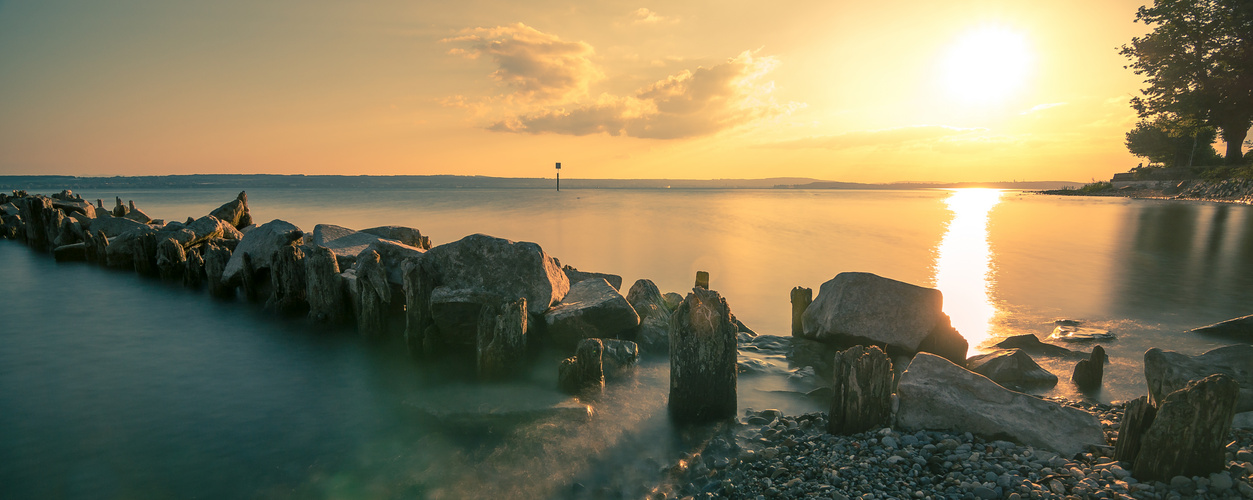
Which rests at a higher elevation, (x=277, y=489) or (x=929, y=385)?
(x=929, y=385)

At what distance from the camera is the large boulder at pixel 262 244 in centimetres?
1318

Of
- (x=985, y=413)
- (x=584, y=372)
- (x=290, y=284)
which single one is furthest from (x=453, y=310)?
(x=985, y=413)

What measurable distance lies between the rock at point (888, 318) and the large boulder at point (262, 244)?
12.5 meters

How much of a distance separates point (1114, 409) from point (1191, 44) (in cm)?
5691

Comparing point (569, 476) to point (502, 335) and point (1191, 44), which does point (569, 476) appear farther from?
point (1191, 44)

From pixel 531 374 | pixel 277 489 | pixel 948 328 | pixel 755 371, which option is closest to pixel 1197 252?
pixel 948 328

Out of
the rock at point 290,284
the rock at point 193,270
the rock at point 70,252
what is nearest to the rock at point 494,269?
the rock at point 290,284

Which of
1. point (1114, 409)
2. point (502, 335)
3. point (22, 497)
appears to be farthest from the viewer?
point (502, 335)

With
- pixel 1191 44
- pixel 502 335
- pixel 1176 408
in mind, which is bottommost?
pixel 502 335

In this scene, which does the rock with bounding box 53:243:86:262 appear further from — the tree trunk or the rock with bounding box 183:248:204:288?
the tree trunk

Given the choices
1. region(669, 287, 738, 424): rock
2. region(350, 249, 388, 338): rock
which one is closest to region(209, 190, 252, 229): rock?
region(350, 249, 388, 338): rock

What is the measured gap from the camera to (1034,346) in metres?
9.13

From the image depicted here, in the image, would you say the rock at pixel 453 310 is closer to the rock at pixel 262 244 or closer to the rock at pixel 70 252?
the rock at pixel 262 244

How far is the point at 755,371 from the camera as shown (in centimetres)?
841
